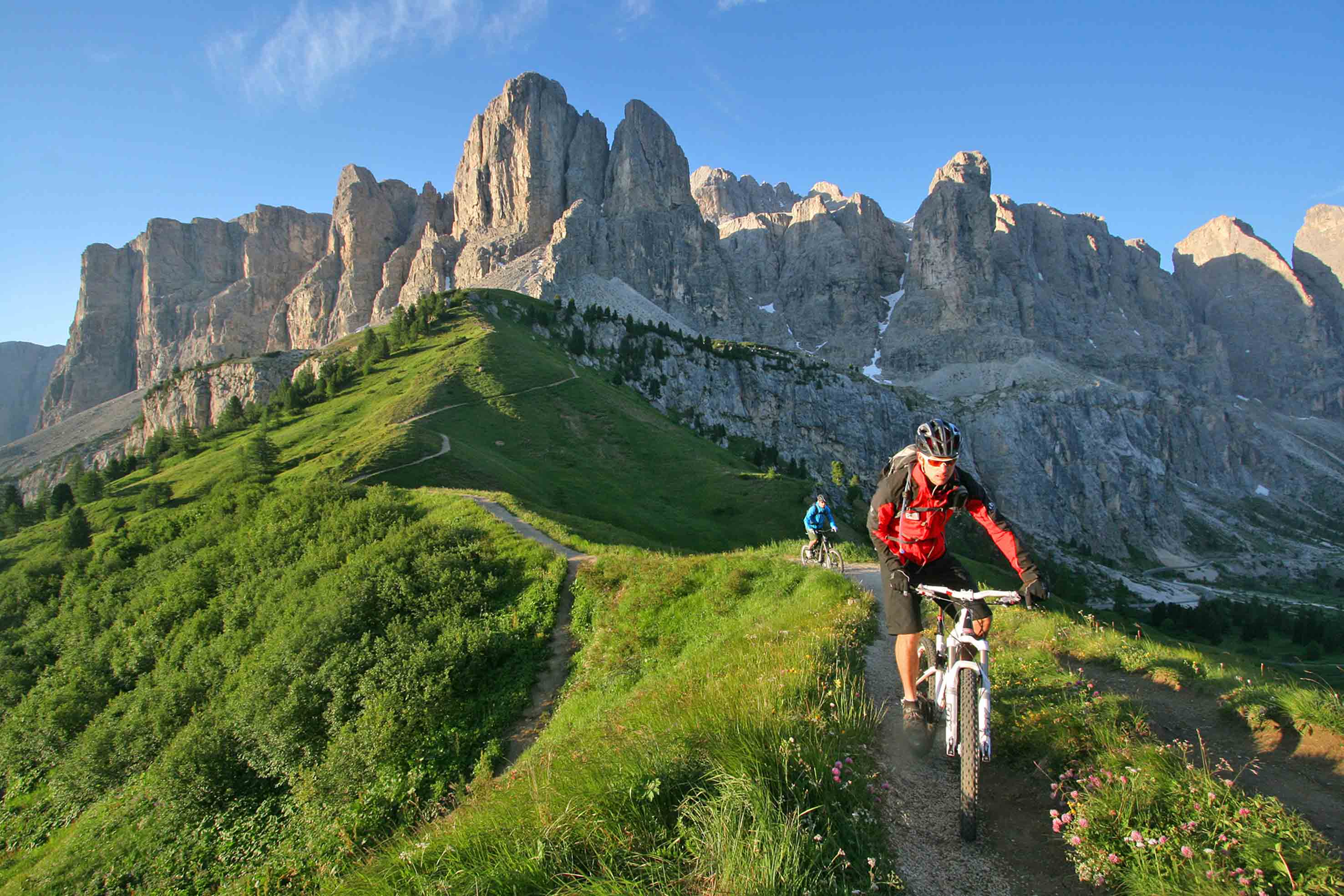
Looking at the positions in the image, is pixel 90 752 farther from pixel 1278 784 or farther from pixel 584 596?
pixel 1278 784

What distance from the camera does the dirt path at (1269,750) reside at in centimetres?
561

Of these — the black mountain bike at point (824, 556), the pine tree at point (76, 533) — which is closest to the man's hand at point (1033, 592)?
the black mountain bike at point (824, 556)

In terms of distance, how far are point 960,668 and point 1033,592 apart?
964 millimetres

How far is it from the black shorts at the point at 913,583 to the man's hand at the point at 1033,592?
13.7 inches

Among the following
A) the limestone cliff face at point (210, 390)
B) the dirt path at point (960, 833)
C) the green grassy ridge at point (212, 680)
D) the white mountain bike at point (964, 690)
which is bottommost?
the green grassy ridge at point (212, 680)

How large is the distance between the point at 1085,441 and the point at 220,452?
192729 millimetres

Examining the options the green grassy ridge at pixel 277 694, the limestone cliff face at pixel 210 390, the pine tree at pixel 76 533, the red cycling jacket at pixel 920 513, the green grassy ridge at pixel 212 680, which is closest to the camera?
the red cycling jacket at pixel 920 513

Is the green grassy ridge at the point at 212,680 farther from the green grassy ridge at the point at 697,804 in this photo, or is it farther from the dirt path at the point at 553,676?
the green grassy ridge at the point at 697,804

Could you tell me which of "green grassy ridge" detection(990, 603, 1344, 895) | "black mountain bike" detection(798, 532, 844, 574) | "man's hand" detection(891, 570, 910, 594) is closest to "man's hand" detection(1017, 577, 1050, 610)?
"man's hand" detection(891, 570, 910, 594)

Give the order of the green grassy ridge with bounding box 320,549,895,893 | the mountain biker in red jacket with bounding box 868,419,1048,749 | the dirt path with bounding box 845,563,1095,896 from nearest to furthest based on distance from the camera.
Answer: the green grassy ridge with bounding box 320,549,895,893, the dirt path with bounding box 845,563,1095,896, the mountain biker in red jacket with bounding box 868,419,1048,749

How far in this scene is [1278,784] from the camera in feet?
19.6

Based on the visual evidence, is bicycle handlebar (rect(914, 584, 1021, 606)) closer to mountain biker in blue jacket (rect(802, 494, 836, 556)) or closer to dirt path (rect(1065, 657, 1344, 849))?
dirt path (rect(1065, 657, 1344, 849))

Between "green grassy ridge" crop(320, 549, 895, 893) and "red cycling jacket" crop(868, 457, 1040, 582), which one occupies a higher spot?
"red cycling jacket" crop(868, 457, 1040, 582)

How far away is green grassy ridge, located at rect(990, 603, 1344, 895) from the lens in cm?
416
